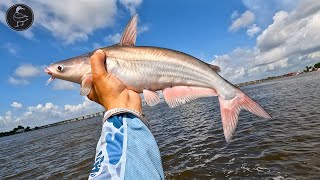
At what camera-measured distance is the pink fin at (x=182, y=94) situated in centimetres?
357

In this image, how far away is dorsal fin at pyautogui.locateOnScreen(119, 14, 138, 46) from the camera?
3.57m

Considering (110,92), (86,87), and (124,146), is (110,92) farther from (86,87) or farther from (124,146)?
(124,146)

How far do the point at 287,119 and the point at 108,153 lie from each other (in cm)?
1930

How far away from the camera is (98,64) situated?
295cm

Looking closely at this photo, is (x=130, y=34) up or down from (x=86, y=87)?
up

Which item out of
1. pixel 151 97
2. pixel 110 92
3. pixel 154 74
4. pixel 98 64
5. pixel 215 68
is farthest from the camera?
pixel 215 68

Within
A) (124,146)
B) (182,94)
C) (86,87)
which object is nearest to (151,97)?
(182,94)

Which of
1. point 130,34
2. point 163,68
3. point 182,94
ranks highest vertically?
point 130,34

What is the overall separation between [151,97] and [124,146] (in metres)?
A: 1.42

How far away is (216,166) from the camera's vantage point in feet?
39.1

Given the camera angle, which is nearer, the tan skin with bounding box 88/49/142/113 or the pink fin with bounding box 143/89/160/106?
the tan skin with bounding box 88/49/142/113

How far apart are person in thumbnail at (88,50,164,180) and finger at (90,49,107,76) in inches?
10.6

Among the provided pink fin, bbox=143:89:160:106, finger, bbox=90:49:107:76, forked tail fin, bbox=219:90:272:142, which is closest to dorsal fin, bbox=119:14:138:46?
finger, bbox=90:49:107:76

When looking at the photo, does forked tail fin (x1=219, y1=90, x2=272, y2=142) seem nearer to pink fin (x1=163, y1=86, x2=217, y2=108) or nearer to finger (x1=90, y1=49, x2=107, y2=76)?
pink fin (x1=163, y1=86, x2=217, y2=108)
